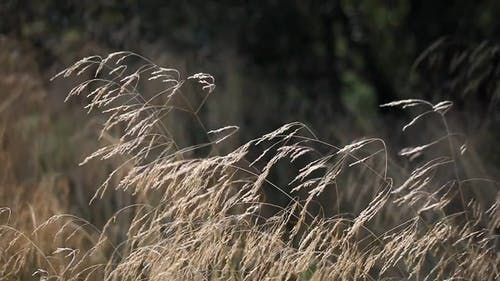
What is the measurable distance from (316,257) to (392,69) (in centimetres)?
520

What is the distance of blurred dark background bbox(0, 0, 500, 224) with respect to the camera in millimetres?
7387

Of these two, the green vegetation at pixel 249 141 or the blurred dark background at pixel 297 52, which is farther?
the blurred dark background at pixel 297 52

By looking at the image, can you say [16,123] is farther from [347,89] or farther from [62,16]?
[347,89]

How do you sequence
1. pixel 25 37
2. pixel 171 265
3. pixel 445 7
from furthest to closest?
pixel 445 7 < pixel 25 37 < pixel 171 265

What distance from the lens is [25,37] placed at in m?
8.23

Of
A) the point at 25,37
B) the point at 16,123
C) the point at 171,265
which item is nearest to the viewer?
the point at 171,265

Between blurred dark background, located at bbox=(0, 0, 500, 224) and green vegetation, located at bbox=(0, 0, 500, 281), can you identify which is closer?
green vegetation, located at bbox=(0, 0, 500, 281)

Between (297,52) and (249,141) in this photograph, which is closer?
(249,141)

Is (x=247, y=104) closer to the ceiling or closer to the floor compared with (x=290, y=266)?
closer to the floor

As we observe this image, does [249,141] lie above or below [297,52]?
above

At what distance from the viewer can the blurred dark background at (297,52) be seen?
24.2ft

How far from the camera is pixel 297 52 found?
356 inches

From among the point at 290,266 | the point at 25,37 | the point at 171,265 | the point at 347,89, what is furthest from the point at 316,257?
the point at 347,89

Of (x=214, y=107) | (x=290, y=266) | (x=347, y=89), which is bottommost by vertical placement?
(x=347, y=89)
